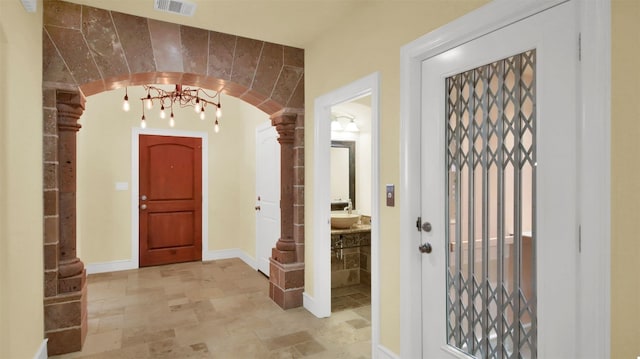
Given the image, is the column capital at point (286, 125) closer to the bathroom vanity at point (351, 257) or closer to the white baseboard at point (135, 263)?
the bathroom vanity at point (351, 257)

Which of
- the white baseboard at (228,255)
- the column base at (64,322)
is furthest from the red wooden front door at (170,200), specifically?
the column base at (64,322)

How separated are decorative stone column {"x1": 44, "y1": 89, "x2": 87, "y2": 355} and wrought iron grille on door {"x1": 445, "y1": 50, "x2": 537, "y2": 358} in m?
2.72

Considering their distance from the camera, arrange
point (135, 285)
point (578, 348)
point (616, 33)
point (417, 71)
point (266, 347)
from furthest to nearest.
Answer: point (135, 285), point (266, 347), point (417, 71), point (578, 348), point (616, 33)

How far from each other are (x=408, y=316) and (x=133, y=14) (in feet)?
10.3

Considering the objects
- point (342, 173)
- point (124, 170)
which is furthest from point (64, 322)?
point (342, 173)

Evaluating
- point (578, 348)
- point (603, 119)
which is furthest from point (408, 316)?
point (603, 119)

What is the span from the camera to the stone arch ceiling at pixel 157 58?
2707mm

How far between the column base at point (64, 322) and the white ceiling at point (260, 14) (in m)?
2.28

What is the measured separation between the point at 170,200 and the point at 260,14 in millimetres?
3579

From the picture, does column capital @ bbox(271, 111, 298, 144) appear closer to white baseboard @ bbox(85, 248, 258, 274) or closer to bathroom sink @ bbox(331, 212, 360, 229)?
bathroom sink @ bbox(331, 212, 360, 229)

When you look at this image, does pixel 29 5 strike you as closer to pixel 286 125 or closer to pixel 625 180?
pixel 286 125

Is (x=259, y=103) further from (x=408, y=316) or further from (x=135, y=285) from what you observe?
(x=135, y=285)

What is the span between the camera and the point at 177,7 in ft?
8.99

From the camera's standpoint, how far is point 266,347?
2.77 meters
